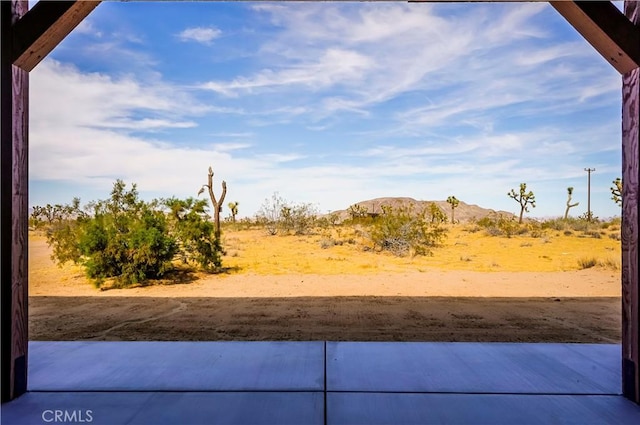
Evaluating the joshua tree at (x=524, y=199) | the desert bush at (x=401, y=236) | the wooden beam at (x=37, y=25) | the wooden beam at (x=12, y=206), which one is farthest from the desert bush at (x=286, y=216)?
the wooden beam at (x=37, y=25)

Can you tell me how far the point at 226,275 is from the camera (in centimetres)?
1459

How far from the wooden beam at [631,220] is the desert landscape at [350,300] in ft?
13.3

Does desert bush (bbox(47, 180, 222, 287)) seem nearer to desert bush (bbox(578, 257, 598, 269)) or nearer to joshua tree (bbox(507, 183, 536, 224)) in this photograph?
desert bush (bbox(578, 257, 598, 269))

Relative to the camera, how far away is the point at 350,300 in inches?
413

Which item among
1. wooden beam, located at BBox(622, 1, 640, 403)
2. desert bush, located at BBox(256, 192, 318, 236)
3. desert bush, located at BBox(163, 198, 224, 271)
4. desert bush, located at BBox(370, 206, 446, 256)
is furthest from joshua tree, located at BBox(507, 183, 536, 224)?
wooden beam, located at BBox(622, 1, 640, 403)

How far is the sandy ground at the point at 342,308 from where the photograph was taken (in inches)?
287

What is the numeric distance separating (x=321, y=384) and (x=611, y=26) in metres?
2.74

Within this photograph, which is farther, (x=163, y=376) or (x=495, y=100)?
(x=495, y=100)

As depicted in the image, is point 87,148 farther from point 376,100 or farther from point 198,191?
point 376,100

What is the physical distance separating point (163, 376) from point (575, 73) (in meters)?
22.5

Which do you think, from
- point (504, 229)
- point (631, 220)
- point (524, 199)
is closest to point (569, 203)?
point (524, 199)

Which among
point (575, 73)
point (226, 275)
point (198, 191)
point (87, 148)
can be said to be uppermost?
point (575, 73)

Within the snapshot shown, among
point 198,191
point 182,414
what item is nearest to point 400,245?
point 198,191

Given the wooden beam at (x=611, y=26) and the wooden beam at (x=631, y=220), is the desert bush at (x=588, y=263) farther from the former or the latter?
the wooden beam at (x=611, y=26)
